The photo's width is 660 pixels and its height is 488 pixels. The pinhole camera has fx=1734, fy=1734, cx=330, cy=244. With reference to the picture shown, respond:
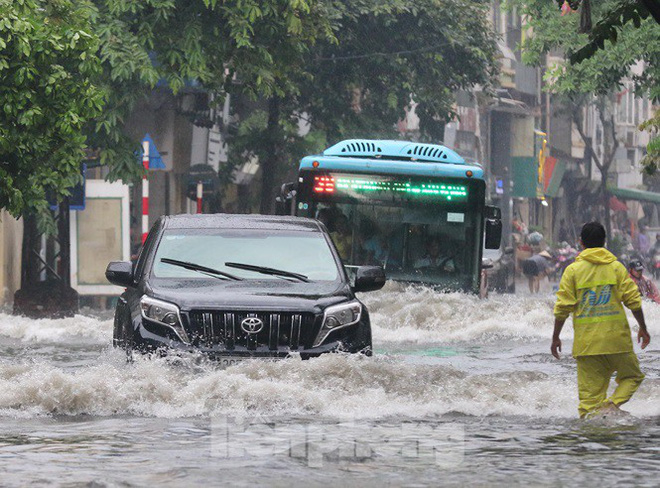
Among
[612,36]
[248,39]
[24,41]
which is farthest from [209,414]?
[248,39]

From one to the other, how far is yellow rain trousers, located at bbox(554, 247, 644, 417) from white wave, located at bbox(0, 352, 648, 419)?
0.49 meters

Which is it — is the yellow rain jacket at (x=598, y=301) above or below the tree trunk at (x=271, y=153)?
below

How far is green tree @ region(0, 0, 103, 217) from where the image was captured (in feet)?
62.7

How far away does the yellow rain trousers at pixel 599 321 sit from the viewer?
11156mm

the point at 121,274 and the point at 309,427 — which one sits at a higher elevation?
the point at 121,274

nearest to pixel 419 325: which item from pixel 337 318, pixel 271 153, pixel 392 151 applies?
pixel 392 151

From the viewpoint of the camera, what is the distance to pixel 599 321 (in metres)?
11.2

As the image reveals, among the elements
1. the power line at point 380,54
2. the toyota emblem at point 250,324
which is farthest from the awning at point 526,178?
the toyota emblem at point 250,324

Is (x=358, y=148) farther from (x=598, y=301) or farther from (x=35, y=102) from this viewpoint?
(x=598, y=301)

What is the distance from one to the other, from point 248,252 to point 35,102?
7.29 m

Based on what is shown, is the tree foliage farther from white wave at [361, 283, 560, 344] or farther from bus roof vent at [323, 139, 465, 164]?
white wave at [361, 283, 560, 344]

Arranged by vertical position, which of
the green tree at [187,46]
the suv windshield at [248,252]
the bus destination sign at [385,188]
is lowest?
the suv windshield at [248,252]

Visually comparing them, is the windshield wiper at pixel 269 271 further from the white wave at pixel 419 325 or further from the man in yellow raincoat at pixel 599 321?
the white wave at pixel 419 325

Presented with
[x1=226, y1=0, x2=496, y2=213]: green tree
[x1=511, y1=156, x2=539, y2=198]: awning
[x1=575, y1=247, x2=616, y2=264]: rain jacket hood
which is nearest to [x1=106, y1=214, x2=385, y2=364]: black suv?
[x1=575, y1=247, x2=616, y2=264]: rain jacket hood
